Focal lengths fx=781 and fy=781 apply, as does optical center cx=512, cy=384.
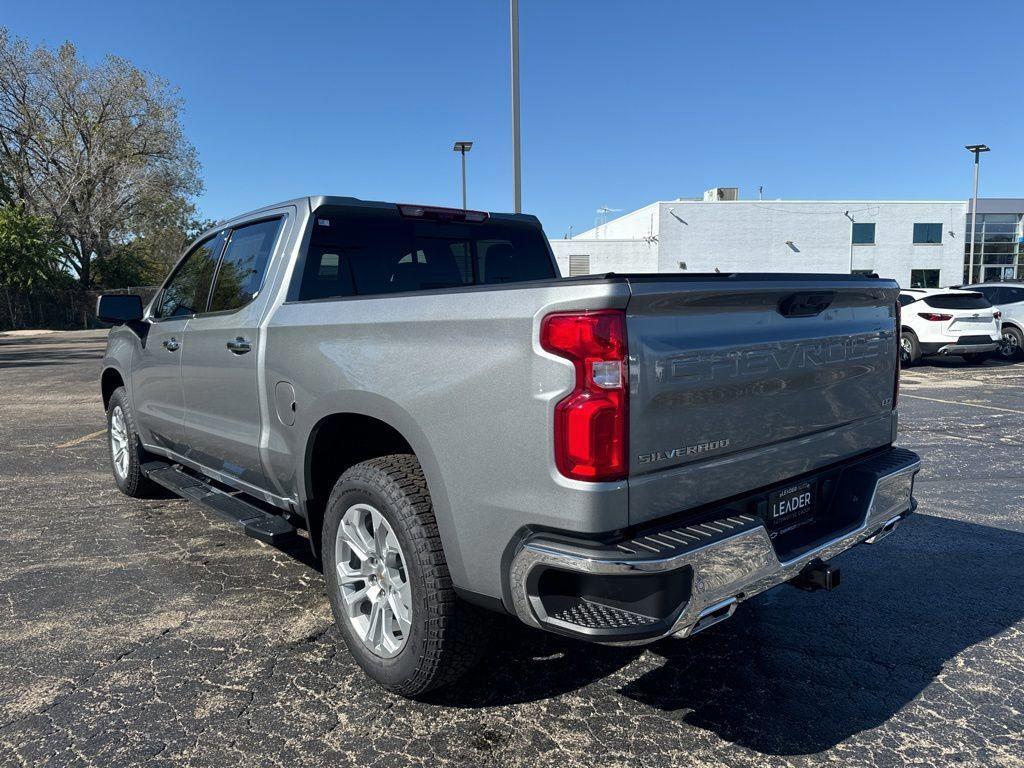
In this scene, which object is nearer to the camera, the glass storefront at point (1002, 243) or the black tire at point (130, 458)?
the black tire at point (130, 458)

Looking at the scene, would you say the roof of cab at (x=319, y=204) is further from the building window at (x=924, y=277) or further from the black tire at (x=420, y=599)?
the building window at (x=924, y=277)

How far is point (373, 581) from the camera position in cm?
303

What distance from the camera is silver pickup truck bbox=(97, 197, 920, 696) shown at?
2246 millimetres

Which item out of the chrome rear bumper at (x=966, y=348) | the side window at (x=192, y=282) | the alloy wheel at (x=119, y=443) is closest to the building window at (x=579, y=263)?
the chrome rear bumper at (x=966, y=348)

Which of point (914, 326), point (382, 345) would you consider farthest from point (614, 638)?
point (914, 326)

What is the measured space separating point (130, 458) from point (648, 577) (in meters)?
4.62

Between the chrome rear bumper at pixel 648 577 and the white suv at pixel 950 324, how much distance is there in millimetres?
14491

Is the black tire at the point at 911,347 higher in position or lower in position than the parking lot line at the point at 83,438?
higher

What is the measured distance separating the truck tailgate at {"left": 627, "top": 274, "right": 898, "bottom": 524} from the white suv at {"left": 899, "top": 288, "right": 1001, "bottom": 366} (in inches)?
532

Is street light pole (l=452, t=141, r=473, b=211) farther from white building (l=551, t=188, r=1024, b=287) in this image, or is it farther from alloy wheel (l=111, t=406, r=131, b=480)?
alloy wheel (l=111, t=406, r=131, b=480)

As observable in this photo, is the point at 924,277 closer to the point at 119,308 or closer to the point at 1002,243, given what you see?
the point at 1002,243

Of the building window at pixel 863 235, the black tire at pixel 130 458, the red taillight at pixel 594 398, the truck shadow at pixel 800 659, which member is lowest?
the truck shadow at pixel 800 659

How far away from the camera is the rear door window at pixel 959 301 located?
15.1 m

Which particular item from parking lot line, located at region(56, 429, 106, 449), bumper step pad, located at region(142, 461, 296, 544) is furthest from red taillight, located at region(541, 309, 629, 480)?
parking lot line, located at region(56, 429, 106, 449)
